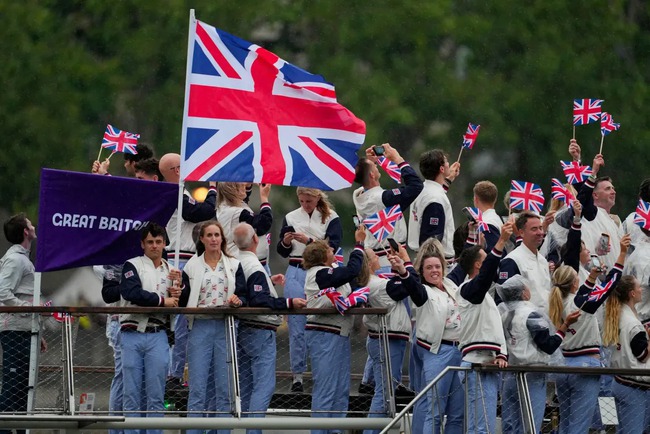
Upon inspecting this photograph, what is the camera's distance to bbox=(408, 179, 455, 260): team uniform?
18.4 metres

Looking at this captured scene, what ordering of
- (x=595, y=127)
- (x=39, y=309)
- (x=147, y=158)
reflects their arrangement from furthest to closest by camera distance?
1. (x=595, y=127)
2. (x=147, y=158)
3. (x=39, y=309)

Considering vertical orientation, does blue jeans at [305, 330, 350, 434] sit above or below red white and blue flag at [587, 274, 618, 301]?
below

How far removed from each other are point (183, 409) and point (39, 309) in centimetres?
170

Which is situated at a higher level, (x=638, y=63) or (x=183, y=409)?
(x=638, y=63)

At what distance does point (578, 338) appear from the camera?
17.1 metres

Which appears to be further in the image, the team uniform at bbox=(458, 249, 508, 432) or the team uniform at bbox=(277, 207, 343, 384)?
the team uniform at bbox=(277, 207, 343, 384)

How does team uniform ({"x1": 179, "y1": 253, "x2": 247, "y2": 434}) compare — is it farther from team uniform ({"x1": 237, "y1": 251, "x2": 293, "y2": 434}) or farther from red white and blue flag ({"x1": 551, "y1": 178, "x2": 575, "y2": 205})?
red white and blue flag ({"x1": 551, "y1": 178, "x2": 575, "y2": 205})

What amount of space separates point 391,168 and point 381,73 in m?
12.0

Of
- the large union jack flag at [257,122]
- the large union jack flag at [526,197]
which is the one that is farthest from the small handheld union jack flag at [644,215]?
the large union jack flag at [257,122]

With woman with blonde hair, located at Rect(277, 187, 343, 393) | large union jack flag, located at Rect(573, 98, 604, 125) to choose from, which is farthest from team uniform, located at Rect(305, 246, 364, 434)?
large union jack flag, located at Rect(573, 98, 604, 125)

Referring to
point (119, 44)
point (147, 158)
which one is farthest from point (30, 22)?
point (147, 158)

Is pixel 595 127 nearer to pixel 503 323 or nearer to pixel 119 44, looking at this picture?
pixel 119 44

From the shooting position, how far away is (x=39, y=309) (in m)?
16.8

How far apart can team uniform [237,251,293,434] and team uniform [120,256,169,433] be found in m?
0.76
